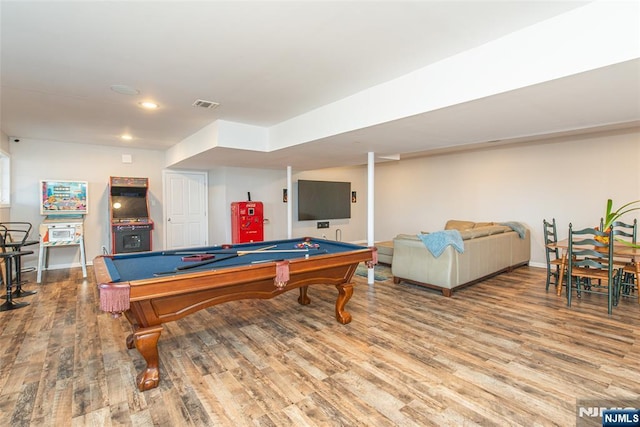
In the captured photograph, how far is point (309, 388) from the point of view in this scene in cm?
219

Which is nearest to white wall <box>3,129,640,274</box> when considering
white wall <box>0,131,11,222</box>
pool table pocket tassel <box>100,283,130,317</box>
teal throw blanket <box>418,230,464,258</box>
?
white wall <box>0,131,11,222</box>

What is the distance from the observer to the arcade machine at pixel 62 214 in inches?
204

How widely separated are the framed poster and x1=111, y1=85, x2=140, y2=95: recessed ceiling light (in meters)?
3.66

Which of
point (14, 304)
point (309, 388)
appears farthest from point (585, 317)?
point (14, 304)

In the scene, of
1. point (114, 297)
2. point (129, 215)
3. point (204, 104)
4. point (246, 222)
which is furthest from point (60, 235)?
point (114, 297)

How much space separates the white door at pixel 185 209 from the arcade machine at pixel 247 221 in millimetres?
1241

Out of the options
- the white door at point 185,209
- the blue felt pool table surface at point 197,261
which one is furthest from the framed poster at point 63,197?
the blue felt pool table surface at point 197,261

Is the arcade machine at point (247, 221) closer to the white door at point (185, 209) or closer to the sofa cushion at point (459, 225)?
the white door at point (185, 209)

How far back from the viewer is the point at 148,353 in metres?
2.21

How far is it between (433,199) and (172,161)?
6073 millimetres

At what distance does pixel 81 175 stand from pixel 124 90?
4.02m

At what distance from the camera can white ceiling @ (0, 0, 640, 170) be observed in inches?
78.0

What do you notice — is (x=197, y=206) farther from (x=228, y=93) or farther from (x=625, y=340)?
(x=625, y=340)

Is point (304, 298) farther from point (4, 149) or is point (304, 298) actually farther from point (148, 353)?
point (4, 149)
